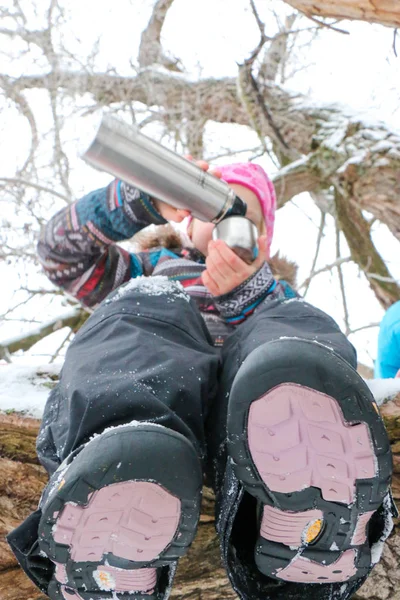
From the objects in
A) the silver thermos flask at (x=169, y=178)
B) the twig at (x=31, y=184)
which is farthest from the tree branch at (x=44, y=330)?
the silver thermos flask at (x=169, y=178)

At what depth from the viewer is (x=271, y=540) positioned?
822 mm

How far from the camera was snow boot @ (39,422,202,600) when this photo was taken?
72 centimetres

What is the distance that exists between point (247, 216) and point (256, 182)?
0.17m

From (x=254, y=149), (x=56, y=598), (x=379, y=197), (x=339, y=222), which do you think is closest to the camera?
(x=56, y=598)

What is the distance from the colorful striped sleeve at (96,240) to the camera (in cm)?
142

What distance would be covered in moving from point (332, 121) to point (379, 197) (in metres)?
0.69

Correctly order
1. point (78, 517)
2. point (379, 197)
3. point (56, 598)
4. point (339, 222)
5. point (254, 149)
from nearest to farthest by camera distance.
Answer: point (78, 517) < point (56, 598) < point (379, 197) < point (339, 222) < point (254, 149)

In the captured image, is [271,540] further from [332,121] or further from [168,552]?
[332,121]

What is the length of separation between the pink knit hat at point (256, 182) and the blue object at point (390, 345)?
50 cm

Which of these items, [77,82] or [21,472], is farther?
[77,82]

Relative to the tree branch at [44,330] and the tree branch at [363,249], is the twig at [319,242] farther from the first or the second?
the tree branch at [44,330]

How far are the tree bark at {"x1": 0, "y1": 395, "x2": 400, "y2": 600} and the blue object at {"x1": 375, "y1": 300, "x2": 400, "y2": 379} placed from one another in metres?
0.64

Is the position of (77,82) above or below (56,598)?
above


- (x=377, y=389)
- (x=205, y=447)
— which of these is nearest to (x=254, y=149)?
(x=377, y=389)
